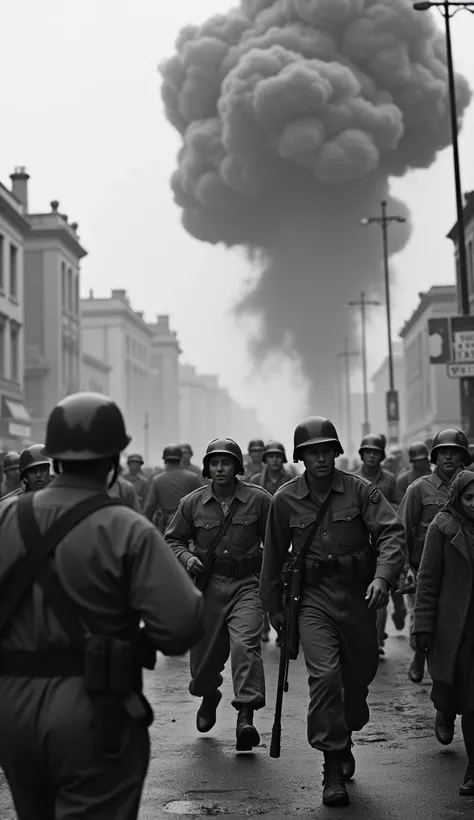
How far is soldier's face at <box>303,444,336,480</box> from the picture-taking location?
5.93 m

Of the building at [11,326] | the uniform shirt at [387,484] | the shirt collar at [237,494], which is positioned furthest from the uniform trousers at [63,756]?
the building at [11,326]

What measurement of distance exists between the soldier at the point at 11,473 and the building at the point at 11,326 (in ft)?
94.4

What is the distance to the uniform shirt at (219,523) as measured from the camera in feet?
23.1

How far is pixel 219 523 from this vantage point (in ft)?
23.2

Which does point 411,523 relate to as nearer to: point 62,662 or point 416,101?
point 62,662

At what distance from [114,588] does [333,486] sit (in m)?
2.90

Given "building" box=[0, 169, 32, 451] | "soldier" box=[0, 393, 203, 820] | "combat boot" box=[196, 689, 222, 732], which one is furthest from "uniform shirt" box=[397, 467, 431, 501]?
"building" box=[0, 169, 32, 451]

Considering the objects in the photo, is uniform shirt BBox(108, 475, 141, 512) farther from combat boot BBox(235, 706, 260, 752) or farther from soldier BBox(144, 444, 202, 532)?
combat boot BBox(235, 706, 260, 752)

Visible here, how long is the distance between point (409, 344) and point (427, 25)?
23.6 m

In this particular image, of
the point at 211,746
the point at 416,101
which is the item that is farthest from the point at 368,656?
the point at 416,101

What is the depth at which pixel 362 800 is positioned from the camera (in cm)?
534

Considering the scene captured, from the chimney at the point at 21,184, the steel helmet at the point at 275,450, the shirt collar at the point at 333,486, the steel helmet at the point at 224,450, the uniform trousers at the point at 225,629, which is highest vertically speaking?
the chimney at the point at 21,184

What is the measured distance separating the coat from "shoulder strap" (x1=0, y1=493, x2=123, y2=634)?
2.74 meters

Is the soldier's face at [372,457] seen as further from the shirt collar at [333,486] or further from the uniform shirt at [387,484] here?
the shirt collar at [333,486]
